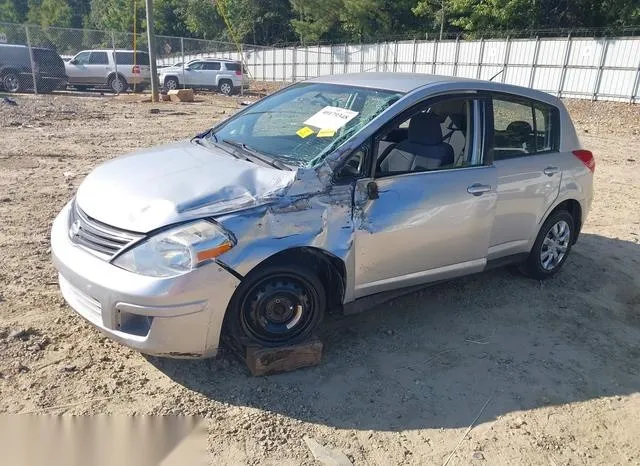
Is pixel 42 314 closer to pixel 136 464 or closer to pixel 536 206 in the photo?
pixel 136 464

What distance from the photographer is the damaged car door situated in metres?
3.45

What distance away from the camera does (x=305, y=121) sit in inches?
152

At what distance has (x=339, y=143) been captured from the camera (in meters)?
3.41

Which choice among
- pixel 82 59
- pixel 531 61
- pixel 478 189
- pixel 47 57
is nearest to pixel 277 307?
pixel 478 189

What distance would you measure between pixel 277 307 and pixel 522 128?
271 cm

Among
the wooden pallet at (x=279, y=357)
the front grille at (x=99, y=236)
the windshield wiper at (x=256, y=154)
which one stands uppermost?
the windshield wiper at (x=256, y=154)

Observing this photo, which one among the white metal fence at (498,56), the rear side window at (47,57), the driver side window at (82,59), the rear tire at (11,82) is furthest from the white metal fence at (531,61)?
the rear tire at (11,82)

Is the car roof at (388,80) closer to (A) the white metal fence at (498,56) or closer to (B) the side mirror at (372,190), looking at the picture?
(B) the side mirror at (372,190)

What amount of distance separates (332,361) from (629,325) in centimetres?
253

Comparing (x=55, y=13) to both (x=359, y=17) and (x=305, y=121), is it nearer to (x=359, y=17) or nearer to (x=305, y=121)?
(x=359, y=17)

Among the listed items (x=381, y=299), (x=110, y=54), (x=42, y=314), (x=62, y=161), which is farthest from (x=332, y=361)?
(x=110, y=54)

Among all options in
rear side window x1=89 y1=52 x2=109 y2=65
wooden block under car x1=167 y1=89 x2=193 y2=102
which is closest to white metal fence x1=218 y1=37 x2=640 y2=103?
wooden block under car x1=167 y1=89 x2=193 y2=102

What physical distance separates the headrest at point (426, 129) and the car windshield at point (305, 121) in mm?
412

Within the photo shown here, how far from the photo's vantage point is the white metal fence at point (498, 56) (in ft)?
65.3
